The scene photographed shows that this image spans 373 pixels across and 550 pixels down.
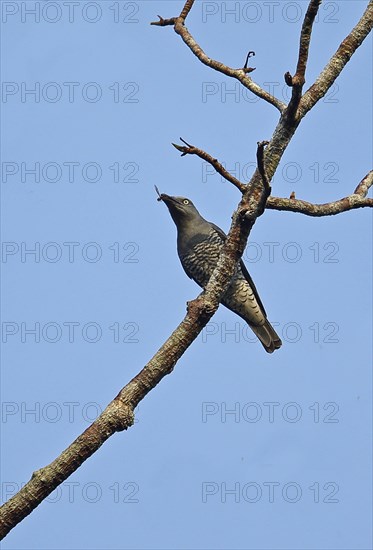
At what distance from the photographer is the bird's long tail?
918cm

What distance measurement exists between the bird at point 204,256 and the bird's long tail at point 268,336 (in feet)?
0.15

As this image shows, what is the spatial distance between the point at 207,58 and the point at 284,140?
1270 mm

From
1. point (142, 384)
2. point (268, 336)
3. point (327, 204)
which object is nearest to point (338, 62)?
point (327, 204)

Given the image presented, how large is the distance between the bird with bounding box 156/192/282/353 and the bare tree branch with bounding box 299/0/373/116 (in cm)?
382

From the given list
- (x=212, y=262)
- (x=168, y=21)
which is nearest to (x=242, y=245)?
(x=168, y=21)

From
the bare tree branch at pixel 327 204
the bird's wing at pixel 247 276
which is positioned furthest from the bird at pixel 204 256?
the bare tree branch at pixel 327 204

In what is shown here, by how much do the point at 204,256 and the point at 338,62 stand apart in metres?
4.04

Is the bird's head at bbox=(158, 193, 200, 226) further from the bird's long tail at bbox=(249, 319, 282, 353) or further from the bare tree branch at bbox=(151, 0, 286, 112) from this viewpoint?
the bare tree branch at bbox=(151, 0, 286, 112)

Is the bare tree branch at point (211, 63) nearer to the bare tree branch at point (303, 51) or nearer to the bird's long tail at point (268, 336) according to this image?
the bare tree branch at point (303, 51)

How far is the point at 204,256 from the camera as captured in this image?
28.5ft

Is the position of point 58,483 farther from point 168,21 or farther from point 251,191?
point 168,21

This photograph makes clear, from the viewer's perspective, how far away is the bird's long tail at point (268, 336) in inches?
361

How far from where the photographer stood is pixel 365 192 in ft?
16.5

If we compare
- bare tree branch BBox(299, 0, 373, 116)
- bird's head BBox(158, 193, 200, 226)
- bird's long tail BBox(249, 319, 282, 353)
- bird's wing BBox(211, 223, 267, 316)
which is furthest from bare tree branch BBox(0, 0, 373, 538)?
bird's long tail BBox(249, 319, 282, 353)
